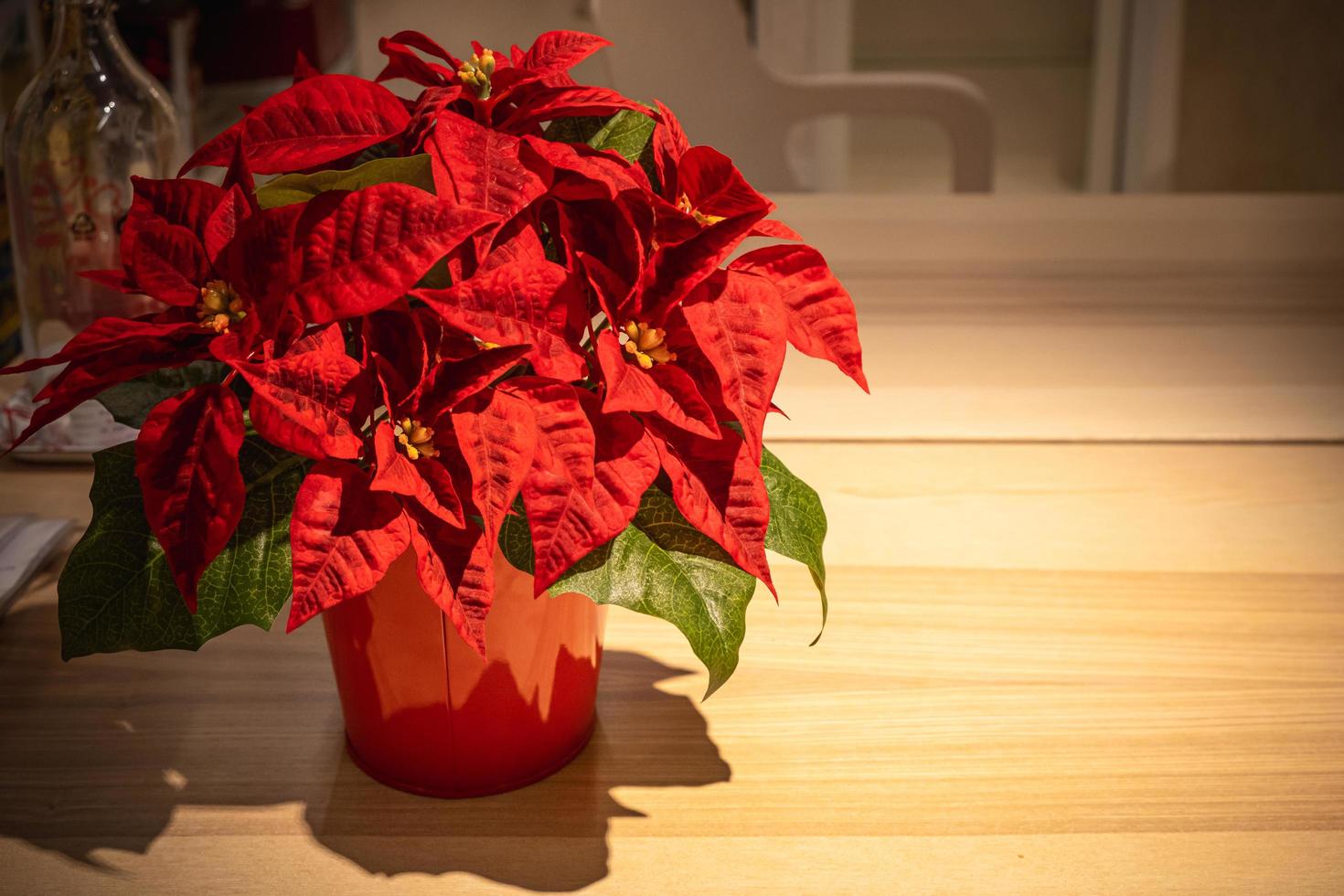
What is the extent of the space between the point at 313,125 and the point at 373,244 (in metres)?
0.06

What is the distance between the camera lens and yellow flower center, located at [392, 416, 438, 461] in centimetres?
35

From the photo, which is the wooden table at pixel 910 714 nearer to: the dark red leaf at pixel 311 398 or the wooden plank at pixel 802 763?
the wooden plank at pixel 802 763

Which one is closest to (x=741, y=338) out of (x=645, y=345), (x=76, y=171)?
(x=645, y=345)

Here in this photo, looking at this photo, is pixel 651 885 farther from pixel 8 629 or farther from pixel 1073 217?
pixel 1073 217

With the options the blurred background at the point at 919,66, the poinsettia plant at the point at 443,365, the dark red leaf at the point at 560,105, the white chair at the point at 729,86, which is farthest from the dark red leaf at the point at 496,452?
the white chair at the point at 729,86

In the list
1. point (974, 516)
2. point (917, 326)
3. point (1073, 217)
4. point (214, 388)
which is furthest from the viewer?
point (1073, 217)

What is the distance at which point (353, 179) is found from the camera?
0.35 m

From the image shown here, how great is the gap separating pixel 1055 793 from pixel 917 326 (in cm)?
57

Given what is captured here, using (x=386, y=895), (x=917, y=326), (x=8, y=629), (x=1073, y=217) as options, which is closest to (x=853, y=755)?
(x=386, y=895)

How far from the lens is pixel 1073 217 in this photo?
107 cm

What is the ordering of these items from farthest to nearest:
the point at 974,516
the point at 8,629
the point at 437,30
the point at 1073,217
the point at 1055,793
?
the point at 437,30
the point at 1073,217
the point at 974,516
the point at 8,629
the point at 1055,793

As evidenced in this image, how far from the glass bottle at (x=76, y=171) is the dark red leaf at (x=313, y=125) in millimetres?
465

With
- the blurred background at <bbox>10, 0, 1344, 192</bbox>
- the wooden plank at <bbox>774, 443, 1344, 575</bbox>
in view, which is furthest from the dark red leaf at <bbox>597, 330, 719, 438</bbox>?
the blurred background at <bbox>10, 0, 1344, 192</bbox>

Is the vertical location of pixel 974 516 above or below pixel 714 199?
below
